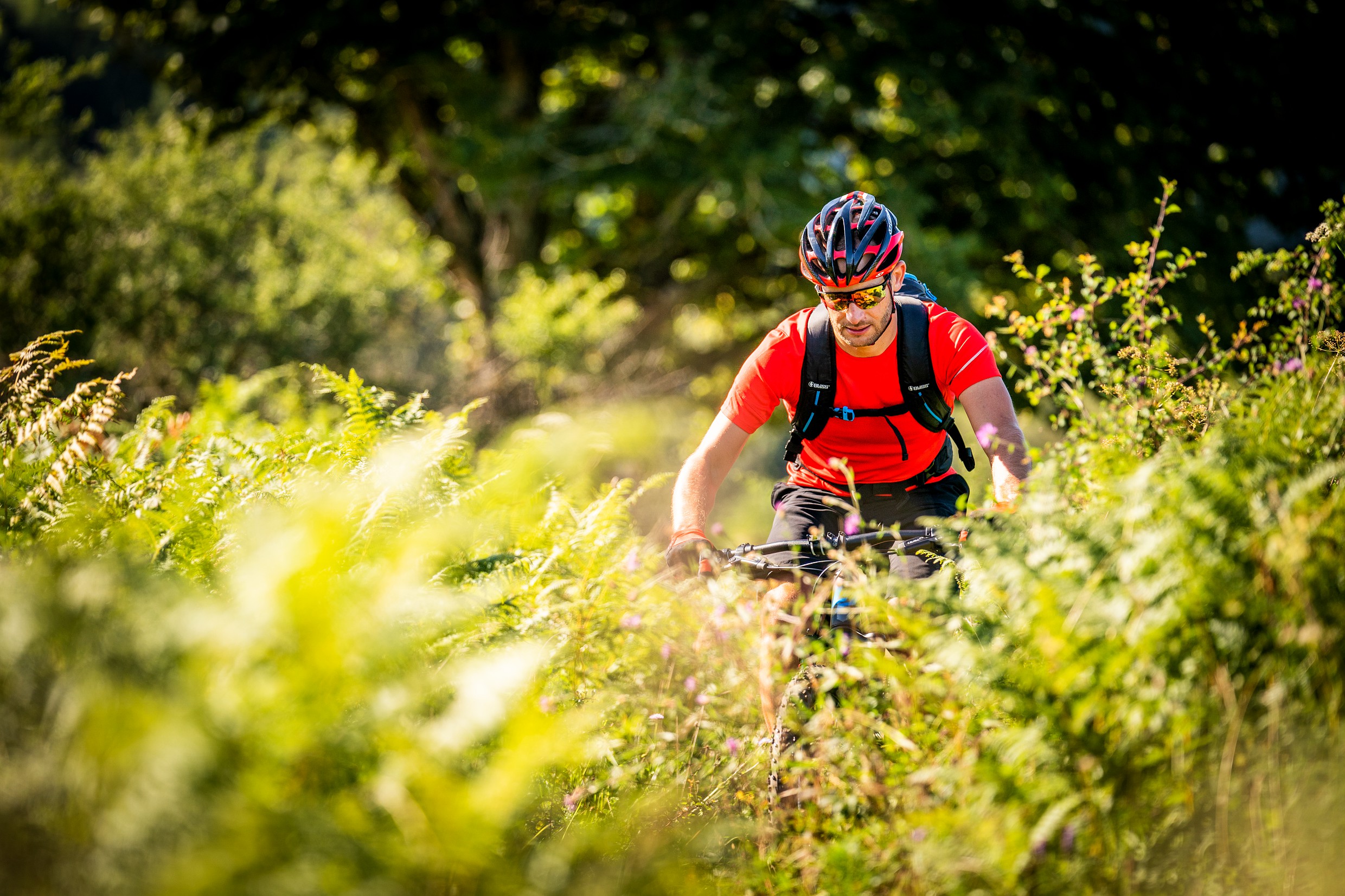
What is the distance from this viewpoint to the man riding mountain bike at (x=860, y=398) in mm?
3697

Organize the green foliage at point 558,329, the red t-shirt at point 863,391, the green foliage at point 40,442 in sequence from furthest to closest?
the green foliage at point 558,329, the red t-shirt at point 863,391, the green foliage at point 40,442

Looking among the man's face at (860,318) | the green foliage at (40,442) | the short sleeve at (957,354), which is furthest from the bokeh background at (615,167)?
the green foliage at (40,442)

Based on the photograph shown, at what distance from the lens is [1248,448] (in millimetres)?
2311

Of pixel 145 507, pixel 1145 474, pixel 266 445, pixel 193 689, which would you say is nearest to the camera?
pixel 193 689

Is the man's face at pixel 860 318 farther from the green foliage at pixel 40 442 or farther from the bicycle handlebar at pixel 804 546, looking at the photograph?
the green foliage at pixel 40 442

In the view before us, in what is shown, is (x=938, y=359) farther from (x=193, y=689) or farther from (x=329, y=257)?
(x=329, y=257)

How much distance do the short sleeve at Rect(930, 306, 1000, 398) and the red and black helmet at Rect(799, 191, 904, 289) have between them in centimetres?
38

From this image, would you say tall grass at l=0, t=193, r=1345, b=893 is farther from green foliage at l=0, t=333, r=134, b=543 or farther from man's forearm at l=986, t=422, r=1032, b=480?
man's forearm at l=986, t=422, r=1032, b=480

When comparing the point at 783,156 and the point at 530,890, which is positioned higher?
the point at 783,156

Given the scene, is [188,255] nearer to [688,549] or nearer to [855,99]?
[855,99]

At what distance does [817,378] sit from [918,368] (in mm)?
473

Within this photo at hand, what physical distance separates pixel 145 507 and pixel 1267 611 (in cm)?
396

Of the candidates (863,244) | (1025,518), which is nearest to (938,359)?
(863,244)

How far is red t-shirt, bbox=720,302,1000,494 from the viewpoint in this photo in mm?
3809
